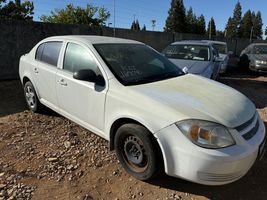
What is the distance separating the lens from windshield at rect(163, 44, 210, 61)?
25.2ft

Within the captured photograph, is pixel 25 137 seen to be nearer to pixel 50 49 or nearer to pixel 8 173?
pixel 8 173

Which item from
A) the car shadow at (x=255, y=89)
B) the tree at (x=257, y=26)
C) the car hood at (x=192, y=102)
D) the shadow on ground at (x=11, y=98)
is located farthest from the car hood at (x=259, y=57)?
the tree at (x=257, y=26)

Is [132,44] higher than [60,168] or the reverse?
higher

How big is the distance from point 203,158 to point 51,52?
310 cm

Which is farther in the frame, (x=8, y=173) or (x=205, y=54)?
(x=205, y=54)

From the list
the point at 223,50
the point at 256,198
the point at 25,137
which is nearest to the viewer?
the point at 256,198

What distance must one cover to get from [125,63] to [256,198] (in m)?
2.27

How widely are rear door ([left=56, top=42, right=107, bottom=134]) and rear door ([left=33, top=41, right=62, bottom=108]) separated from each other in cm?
21

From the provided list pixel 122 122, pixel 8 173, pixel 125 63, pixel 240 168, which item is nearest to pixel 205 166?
pixel 240 168

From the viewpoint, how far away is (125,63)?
3.66 m

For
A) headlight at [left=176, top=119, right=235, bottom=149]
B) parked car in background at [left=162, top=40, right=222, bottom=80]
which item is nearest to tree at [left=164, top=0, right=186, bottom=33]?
parked car in background at [left=162, top=40, right=222, bottom=80]

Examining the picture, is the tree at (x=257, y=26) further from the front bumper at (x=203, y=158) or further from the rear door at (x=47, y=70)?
the front bumper at (x=203, y=158)

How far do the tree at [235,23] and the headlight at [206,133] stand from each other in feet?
252

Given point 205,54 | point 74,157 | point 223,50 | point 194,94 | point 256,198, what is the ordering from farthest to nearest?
point 223,50 → point 205,54 → point 74,157 → point 194,94 → point 256,198
